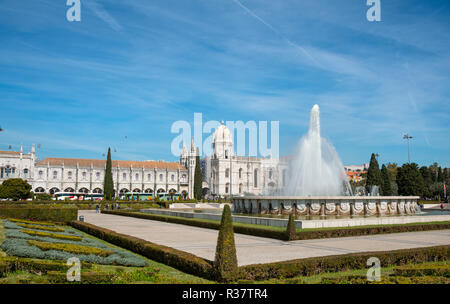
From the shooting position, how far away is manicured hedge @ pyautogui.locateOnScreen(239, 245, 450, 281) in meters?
7.32

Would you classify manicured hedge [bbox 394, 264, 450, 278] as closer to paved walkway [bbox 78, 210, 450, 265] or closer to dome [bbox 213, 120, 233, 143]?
paved walkway [bbox 78, 210, 450, 265]

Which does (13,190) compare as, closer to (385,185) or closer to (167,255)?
(167,255)

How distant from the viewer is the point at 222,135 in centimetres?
8531

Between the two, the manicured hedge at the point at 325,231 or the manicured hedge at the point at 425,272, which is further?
the manicured hedge at the point at 325,231

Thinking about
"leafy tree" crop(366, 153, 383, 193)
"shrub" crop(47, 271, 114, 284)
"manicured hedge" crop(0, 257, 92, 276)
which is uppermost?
"leafy tree" crop(366, 153, 383, 193)

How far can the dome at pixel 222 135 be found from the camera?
85.1 m

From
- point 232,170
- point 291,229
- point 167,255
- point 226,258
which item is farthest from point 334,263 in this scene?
point 232,170

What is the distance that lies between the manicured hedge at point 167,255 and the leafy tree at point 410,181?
54.7 meters

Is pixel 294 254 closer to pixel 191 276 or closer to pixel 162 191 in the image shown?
pixel 191 276

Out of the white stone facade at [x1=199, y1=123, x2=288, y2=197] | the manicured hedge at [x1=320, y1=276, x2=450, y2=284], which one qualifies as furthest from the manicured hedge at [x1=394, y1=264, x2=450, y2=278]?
the white stone facade at [x1=199, y1=123, x2=288, y2=197]

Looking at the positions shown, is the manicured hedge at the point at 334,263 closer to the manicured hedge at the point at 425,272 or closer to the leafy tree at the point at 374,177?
the manicured hedge at the point at 425,272

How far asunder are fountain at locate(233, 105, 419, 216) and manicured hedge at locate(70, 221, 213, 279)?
9.31 metres

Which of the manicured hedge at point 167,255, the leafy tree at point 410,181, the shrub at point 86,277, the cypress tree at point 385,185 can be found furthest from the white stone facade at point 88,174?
the shrub at point 86,277
